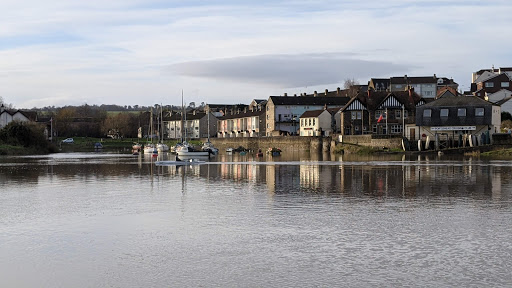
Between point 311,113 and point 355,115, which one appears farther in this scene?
point 311,113

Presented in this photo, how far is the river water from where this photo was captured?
13.7 meters

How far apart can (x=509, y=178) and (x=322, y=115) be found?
212 feet

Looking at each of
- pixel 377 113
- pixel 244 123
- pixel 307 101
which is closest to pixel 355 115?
pixel 377 113

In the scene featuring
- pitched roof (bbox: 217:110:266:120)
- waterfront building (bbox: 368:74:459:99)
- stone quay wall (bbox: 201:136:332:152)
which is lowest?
stone quay wall (bbox: 201:136:332:152)

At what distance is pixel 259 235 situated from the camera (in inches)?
715

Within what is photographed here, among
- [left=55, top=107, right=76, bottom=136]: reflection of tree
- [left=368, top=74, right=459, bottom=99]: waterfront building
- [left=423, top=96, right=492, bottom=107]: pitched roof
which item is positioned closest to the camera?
[left=423, top=96, right=492, bottom=107]: pitched roof

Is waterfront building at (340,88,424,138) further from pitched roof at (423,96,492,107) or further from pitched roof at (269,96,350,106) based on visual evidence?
pitched roof at (269,96,350,106)

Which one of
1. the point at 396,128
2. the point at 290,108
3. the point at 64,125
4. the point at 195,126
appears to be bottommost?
the point at 396,128

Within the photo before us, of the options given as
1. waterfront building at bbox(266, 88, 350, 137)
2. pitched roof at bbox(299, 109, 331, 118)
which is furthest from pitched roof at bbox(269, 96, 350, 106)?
pitched roof at bbox(299, 109, 331, 118)

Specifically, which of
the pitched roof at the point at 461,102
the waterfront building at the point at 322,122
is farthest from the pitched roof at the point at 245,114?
the pitched roof at the point at 461,102

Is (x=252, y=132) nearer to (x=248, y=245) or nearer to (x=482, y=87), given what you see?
(x=482, y=87)

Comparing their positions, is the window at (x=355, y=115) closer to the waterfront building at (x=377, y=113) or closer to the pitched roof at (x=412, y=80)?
the waterfront building at (x=377, y=113)

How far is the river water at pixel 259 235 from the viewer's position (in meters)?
13.7

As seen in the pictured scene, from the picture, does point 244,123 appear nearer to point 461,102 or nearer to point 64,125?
point 64,125
